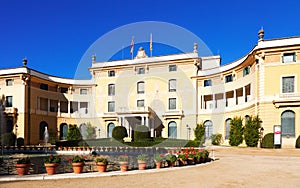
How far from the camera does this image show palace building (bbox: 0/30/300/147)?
33.7 m

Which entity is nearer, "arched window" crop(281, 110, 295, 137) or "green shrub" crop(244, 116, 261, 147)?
"arched window" crop(281, 110, 295, 137)

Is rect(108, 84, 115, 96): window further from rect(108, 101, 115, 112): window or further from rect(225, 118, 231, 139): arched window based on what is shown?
rect(225, 118, 231, 139): arched window

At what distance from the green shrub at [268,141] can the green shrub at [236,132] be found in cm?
455

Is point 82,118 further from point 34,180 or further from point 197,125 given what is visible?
point 34,180

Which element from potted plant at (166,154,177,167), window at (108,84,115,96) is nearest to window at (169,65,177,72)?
window at (108,84,115,96)

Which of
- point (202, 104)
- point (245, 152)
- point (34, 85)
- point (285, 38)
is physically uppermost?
point (285, 38)

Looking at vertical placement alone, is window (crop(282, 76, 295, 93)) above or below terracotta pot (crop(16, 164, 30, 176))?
above

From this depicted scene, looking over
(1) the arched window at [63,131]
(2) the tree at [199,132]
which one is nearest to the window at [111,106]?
(1) the arched window at [63,131]

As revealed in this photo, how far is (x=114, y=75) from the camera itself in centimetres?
4550

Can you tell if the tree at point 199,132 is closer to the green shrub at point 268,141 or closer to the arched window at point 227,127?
the arched window at point 227,127

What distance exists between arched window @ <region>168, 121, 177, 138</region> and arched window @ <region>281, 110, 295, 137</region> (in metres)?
15.8

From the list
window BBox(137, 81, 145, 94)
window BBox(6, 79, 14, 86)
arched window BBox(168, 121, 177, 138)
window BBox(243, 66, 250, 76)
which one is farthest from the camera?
window BBox(137, 81, 145, 94)

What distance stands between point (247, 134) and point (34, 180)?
23.7m

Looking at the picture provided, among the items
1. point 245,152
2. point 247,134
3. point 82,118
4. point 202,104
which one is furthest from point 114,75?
point 245,152
